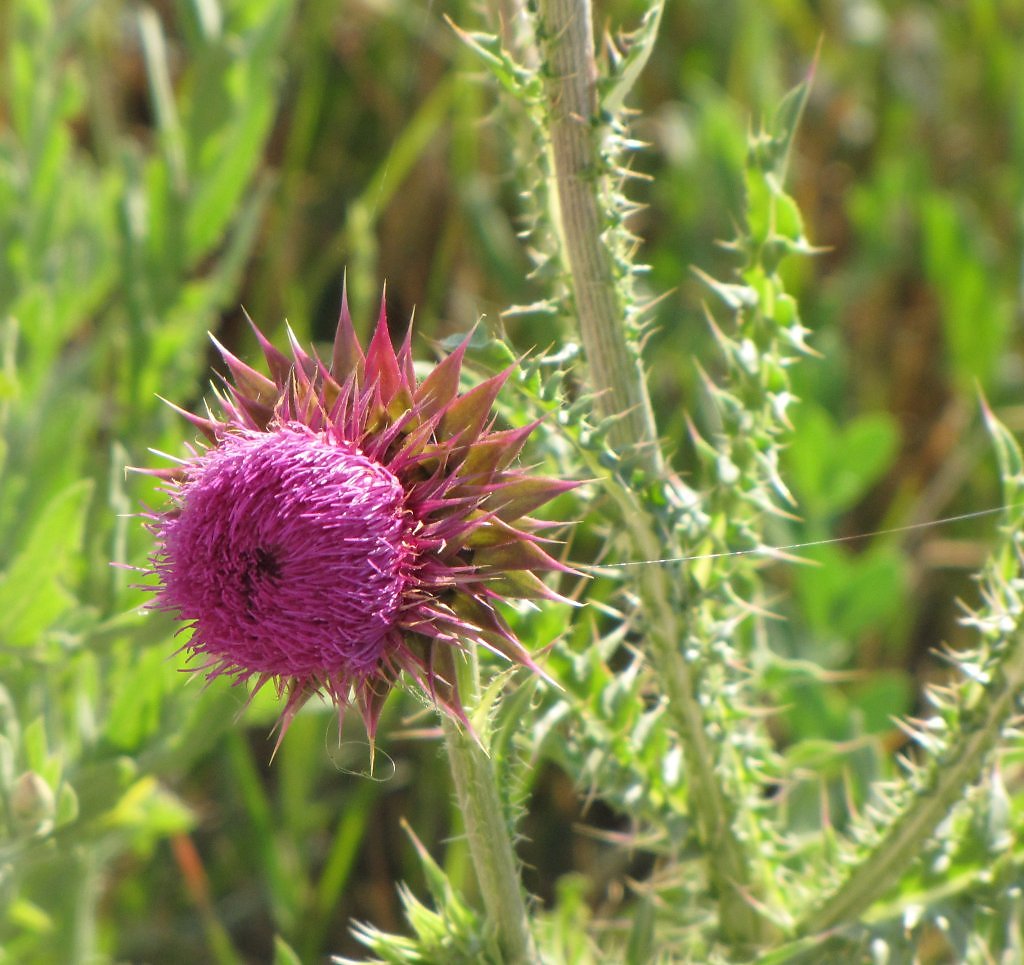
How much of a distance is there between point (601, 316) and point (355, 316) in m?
1.49

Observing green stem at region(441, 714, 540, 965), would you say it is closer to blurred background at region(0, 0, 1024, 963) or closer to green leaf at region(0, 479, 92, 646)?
blurred background at region(0, 0, 1024, 963)

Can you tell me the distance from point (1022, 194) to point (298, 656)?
9.95 ft

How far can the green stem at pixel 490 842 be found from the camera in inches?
58.9

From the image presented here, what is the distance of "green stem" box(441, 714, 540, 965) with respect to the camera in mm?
1497

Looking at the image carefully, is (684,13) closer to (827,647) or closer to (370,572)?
(827,647)

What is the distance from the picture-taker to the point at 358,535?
53.7 inches

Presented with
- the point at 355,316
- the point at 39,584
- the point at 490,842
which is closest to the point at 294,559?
the point at 490,842

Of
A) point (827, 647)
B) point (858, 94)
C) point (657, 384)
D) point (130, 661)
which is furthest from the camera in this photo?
point (858, 94)

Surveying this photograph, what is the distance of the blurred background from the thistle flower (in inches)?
15.3

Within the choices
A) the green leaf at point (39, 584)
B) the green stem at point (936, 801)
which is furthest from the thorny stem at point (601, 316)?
the green leaf at point (39, 584)

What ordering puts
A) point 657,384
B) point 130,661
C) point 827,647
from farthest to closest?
1. point 657,384
2. point 827,647
3. point 130,661

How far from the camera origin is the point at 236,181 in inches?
108

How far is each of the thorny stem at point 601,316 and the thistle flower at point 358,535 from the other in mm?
216

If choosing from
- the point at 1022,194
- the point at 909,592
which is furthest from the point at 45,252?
the point at 1022,194
